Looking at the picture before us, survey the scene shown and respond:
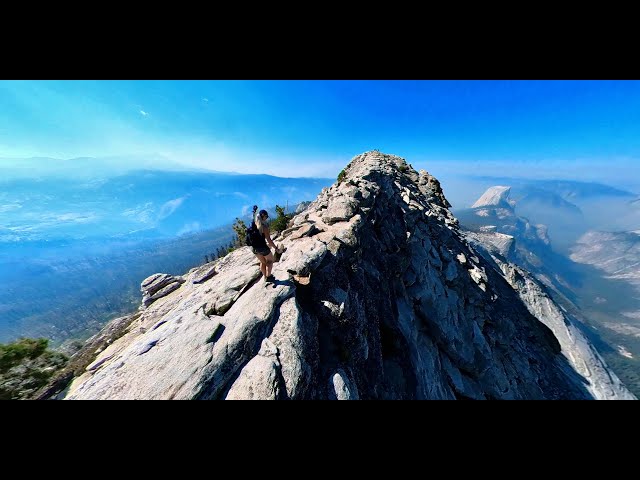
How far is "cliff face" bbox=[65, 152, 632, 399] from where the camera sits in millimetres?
7883

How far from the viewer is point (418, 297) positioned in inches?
989

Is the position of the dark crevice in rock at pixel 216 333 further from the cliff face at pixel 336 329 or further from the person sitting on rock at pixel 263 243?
the person sitting on rock at pixel 263 243

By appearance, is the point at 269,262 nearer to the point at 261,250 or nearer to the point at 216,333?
the point at 261,250

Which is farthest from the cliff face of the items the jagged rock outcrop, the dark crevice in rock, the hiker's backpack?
the jagged rock outcrop

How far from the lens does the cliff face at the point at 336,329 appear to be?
25.9 feet

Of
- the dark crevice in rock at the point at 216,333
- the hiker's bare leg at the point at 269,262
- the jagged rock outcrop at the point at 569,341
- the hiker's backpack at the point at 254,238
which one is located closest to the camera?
the dark crevice in rock at the point at 216,333

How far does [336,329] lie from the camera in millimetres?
10664

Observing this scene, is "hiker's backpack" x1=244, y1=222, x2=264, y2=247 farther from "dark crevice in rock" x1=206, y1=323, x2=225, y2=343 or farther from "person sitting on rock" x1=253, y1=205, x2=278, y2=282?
"dark crevice in rock" x1=206, y1=323, x2=225, y2=343

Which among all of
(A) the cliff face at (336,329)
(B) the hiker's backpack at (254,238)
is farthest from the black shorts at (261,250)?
(A) the cliff face at (336,329)

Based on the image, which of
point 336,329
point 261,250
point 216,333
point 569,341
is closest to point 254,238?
point 261,250

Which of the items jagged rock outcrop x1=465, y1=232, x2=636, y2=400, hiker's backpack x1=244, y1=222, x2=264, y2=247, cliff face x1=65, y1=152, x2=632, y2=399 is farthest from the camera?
jagged rock outcrop x1=465, y1=232, x2=636, y2=400
